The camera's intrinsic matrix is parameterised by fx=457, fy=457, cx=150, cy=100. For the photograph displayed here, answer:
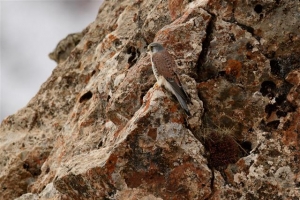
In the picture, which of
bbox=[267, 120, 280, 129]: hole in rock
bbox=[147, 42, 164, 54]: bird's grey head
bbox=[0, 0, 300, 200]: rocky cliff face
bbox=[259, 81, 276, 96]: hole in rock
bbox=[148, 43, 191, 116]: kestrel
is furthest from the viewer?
A: bbox=[147, 42, 164, 54]: bird's grey head

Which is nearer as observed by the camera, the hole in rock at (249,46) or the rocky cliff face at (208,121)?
the rocky cliff face at (208,121)

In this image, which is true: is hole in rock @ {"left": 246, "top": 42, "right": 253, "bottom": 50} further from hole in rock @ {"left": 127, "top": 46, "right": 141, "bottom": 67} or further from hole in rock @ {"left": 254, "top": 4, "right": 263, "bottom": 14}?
hole in rock @ {"left": 127, "top": 46, "right": 141, "bottom": 67}

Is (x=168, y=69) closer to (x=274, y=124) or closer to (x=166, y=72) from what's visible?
(x=166, y=72)

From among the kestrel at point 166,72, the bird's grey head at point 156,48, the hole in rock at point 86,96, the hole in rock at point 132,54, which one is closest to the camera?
the kestrel at point 166,72

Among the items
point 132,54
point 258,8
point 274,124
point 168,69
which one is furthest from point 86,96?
point 274,124

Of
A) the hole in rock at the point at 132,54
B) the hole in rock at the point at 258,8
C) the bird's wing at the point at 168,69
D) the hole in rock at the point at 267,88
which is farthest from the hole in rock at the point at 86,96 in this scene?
the hole in rock at the point at 267,88

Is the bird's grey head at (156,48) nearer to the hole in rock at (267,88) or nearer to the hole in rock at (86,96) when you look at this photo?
the hole in rock at (267,88)

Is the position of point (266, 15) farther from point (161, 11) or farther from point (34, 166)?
point (34, 166)

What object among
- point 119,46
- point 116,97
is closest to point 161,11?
point 119,46

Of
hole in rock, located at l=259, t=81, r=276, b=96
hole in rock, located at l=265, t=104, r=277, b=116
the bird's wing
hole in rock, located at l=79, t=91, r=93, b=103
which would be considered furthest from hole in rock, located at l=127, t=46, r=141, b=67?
hole in rock, located at l=265, t=104, r=277, b=116
